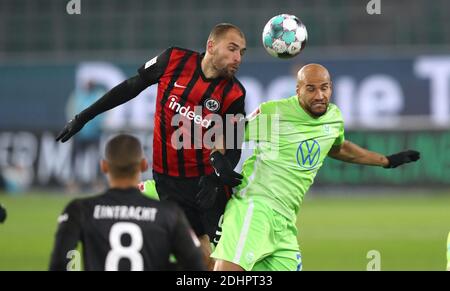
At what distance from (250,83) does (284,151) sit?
505 inches

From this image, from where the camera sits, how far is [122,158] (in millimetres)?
4738

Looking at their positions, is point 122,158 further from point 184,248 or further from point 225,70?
point 225,70

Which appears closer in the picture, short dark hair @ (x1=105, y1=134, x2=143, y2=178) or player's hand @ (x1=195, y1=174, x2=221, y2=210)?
short dark hair @ (x1=105, y1=134, x2=143, y2=178)

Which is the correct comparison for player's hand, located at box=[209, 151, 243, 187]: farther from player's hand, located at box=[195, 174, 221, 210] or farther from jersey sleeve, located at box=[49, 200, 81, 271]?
jersey sleeve, located at box=[49, 200, 81, 271]

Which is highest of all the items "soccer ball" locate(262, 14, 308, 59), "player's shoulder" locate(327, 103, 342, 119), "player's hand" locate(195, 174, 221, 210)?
"soccer ball" locate(262, 14, 308, 59)

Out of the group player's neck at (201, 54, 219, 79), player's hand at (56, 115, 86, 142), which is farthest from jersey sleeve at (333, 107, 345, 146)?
player's hand at (56, 115, 86, 142)

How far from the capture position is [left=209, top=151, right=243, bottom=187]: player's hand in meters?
6.63

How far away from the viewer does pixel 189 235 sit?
477 cm

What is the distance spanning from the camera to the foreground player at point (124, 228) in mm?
4645

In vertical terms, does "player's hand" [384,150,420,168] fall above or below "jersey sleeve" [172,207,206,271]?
above

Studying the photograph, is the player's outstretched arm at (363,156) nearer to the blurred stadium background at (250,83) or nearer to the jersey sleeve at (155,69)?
the jersey sleeve at (155,69)

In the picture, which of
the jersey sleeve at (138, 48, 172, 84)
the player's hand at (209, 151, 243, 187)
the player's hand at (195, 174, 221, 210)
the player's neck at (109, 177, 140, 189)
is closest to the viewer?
the player's neck at (109, 177, 140, 189)

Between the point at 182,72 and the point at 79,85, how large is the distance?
13.2 m

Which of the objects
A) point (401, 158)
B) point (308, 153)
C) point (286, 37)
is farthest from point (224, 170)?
point (401, 158)
